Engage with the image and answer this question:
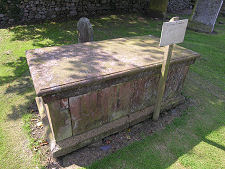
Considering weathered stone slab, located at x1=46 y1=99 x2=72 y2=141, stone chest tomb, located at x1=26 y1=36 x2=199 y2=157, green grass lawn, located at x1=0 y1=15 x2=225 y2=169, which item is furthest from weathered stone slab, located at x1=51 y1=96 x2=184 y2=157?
green grass lawn, located at x1=0 y1=15 x2=225 y2=169

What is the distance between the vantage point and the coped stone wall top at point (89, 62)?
2316 millimetres

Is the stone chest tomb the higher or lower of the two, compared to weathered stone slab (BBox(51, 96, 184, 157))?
higher

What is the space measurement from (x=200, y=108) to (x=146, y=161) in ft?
6.56

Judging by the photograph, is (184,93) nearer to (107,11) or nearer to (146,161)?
(146,161)

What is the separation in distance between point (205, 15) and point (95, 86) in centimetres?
842

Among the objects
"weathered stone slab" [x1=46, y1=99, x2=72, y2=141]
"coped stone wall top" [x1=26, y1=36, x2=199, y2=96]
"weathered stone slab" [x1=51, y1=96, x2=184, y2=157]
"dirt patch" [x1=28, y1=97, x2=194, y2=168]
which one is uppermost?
"coped stone wall top" [x1=26, y1=36, x2=199, y2=96]

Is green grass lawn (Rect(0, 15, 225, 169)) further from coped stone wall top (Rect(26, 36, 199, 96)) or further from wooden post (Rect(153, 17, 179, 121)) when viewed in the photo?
coped stone wall top (Rect(26, 36, 199, 96))

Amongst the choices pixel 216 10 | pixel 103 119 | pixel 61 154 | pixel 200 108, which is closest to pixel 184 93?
pixel 200 108

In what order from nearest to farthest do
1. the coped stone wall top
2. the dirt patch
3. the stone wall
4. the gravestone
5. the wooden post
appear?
the coped stone wall top
the dirt patch
the wooden post
the stone wall
the gravestone

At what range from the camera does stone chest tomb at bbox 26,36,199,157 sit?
93.4 inches

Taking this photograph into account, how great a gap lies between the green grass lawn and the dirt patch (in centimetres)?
10

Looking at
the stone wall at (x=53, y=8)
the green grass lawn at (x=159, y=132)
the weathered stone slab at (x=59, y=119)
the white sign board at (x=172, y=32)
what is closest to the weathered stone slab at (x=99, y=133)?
the weathered stone slab at (x=59, y=119)

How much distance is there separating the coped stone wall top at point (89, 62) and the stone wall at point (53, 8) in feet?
19.7

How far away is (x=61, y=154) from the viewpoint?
262 cm
